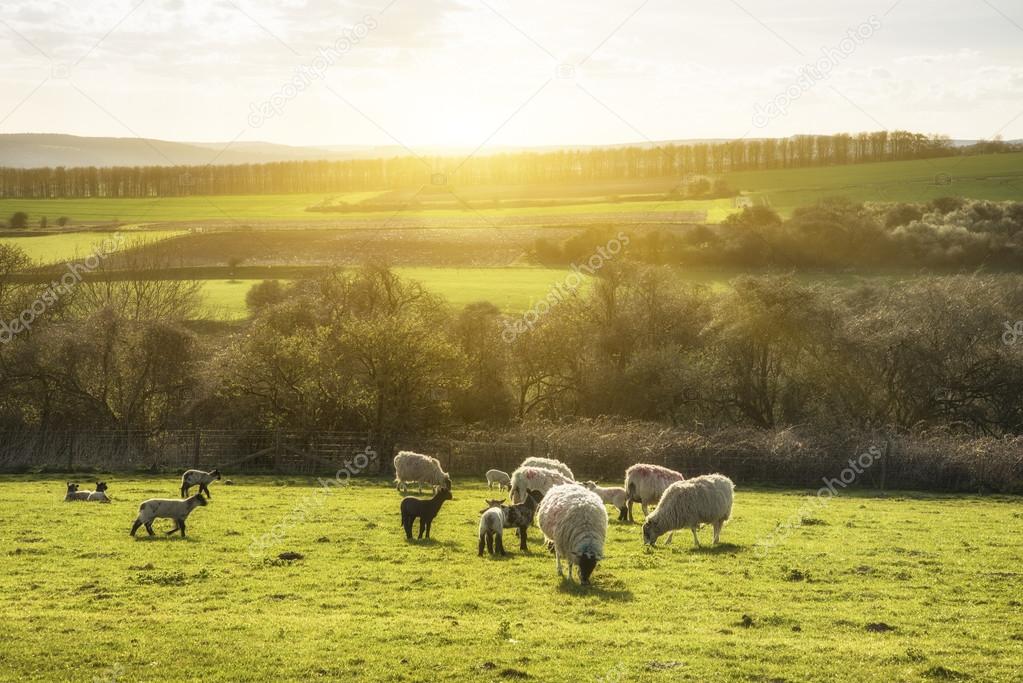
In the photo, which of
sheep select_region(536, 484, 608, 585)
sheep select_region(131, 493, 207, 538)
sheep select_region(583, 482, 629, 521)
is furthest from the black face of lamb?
sheep select_region(131, 493, 207, 538)

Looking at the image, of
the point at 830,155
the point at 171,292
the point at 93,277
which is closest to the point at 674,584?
the point at 171,292

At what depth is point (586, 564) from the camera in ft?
58.1

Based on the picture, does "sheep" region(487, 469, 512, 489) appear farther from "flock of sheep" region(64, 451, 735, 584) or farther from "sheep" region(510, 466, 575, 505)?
"sheep" region(510, 466, 575, 505)

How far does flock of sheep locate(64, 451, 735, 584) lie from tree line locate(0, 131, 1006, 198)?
4363 inches

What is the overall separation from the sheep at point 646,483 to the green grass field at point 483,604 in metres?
1.46

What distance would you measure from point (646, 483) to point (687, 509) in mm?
4046

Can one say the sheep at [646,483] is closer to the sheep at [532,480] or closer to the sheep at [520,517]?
the sheep at [532,480]

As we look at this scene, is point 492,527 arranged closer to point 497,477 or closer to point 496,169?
point 497,477

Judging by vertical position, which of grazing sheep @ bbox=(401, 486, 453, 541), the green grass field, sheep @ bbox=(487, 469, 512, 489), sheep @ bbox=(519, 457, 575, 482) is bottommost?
the green grass field

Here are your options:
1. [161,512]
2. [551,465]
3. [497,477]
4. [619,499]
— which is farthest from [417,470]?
[161,512]

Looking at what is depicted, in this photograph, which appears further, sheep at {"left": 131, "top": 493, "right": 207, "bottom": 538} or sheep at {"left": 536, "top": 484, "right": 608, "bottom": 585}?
sheep at {"left": 131, "top": 493, "right": 207, "bottom": 538}

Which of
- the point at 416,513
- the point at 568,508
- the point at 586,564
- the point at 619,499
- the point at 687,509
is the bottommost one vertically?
the point at 586,564

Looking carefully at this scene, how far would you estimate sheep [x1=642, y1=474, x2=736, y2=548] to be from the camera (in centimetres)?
2162

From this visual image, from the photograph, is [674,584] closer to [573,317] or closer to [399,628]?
[399,628]
